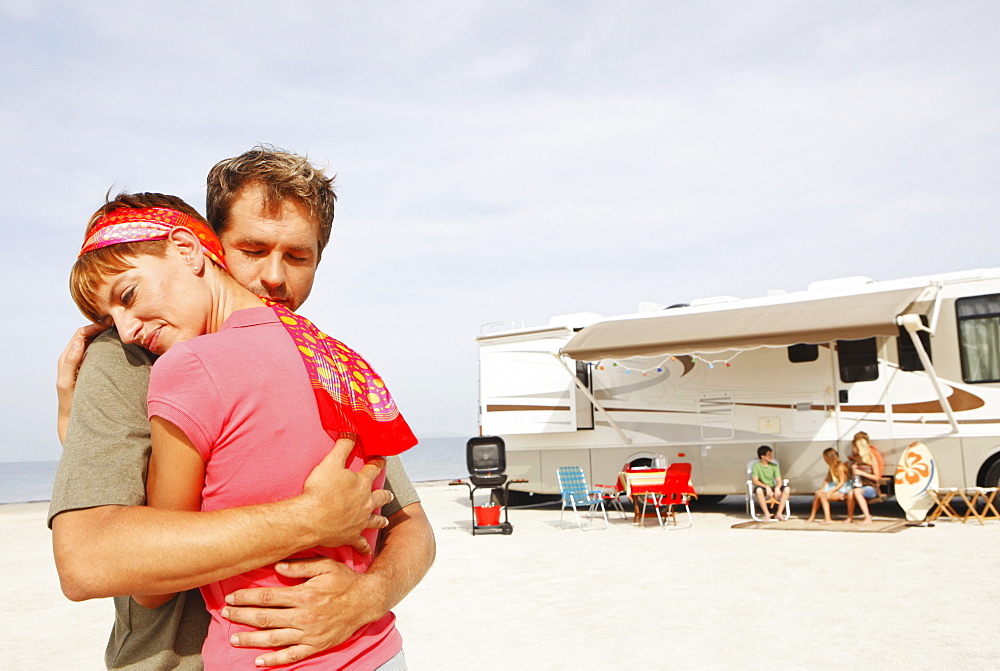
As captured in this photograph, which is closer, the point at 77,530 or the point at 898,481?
the point at 77,530

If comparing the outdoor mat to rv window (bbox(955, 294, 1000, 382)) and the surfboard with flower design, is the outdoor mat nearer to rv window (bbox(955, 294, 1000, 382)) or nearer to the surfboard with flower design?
the surfboard with flower design

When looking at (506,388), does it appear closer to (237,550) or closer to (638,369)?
(638,369)

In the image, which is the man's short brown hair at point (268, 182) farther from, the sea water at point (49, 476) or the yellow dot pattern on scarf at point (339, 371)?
the sea water at point (49, 476)

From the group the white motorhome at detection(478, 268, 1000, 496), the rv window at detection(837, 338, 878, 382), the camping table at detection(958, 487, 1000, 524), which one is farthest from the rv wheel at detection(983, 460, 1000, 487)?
the rv window at detection(837, 338, 878, 382)

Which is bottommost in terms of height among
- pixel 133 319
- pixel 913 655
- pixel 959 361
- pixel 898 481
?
pixel 913 655

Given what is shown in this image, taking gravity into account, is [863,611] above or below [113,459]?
below

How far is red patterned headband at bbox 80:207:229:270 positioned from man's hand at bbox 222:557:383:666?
0.54 meters

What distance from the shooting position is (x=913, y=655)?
4723 mm

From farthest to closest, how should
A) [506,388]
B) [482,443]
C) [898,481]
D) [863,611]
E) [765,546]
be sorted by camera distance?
[506,388] → [482,443] → [898,481] → [765,546] → [863,611]

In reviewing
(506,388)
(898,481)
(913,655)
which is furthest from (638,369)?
(913,655)

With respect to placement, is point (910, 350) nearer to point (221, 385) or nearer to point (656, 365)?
point (656, 365)

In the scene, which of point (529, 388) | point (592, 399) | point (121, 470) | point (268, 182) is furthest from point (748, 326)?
point (121, 470)

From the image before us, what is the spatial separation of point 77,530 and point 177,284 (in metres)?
0.39

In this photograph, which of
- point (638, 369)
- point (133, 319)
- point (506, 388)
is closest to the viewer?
point (133, 319)
